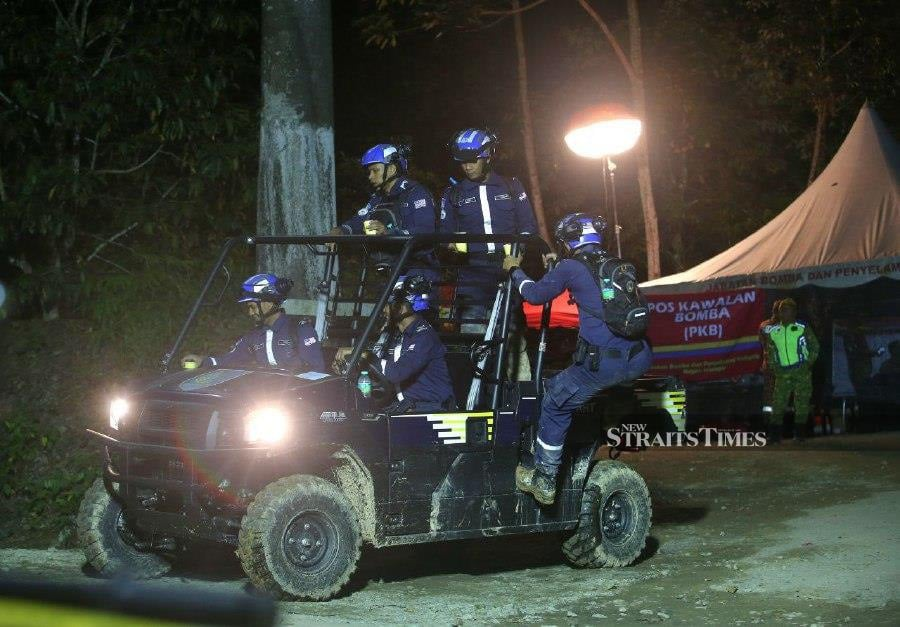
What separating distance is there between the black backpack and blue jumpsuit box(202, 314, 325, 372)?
1746mm

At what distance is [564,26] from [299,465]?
2131 centimetres

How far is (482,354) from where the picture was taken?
8414 millimetres

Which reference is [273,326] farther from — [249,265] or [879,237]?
[879,237]

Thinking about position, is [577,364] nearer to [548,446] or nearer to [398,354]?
[548,446]

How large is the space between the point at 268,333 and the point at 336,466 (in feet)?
5.03

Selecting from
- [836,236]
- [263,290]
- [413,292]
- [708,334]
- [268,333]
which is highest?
[836,236]

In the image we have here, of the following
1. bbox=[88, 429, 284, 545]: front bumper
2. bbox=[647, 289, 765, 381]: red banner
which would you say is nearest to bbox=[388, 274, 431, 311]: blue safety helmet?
bbox=[88, 429, 284, 545]: front bumper

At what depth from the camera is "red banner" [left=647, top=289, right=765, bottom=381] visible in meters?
18.0

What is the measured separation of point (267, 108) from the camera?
12.0 m

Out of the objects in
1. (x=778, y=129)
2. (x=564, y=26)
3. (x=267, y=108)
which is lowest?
(x=267, y=108)

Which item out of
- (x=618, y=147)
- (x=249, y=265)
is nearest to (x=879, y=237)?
(x=618, y=147)

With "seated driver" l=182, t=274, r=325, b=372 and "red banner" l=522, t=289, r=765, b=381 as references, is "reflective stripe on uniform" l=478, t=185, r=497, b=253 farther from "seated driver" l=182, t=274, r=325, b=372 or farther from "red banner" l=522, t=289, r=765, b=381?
"red banner" l=522, t=289, r=765, b=381

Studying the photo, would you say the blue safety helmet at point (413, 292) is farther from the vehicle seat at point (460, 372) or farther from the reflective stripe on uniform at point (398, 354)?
the vehicle seat at point (460, 372)

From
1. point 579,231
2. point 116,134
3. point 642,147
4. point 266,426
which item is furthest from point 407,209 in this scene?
point 642,147
